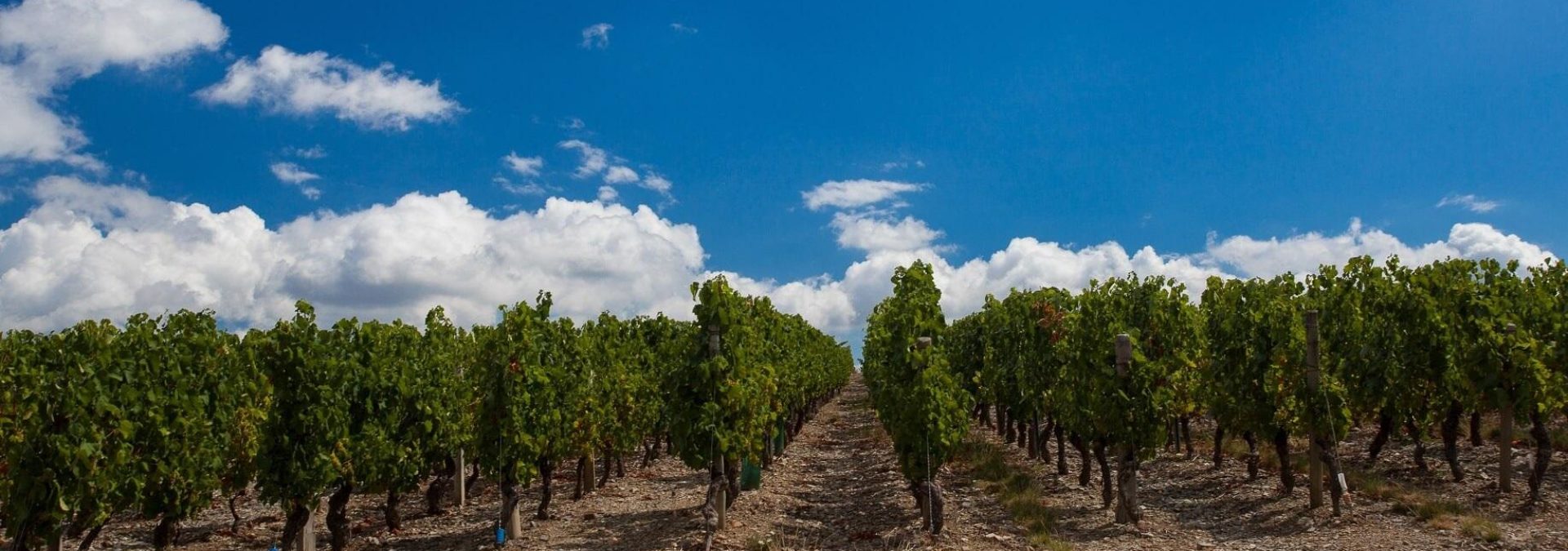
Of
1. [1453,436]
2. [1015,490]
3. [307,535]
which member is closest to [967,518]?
[1015,490]

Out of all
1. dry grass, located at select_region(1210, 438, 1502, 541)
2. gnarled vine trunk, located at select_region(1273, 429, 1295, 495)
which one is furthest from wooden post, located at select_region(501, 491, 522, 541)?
dry grass, located at select_region(1210, 438, 1502, 541)

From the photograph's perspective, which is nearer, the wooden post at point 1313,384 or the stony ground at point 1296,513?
the stony ground at point 1296,513

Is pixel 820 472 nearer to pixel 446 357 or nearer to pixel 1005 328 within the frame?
pixel 1005 328

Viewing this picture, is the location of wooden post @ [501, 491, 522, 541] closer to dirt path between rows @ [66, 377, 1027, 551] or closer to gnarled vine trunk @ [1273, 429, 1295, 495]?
dirt path between rows @ [66, 377, 1027, 551]

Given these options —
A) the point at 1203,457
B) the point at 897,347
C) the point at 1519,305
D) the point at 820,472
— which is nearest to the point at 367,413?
the point at 897,347

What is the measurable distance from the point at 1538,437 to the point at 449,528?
17211mm

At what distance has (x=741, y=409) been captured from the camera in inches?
520

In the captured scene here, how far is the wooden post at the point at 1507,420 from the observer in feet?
46.2

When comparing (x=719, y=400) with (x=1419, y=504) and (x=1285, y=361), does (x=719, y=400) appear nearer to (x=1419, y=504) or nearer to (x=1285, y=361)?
(x=1285, y=361)

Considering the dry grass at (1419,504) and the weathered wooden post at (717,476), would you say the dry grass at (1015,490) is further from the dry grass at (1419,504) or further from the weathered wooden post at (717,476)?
the dry grass at (1419,504)

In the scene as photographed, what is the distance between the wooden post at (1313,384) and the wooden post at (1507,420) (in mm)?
3143

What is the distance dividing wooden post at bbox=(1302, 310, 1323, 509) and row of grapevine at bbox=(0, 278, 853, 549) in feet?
26.7

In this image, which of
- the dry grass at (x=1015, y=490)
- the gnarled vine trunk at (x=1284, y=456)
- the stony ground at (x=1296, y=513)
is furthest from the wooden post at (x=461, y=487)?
the gnarled vine trunk at (x=1284, y=456)

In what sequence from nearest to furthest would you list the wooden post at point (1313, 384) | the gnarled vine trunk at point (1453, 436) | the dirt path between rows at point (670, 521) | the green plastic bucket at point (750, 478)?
1. the dirt path between rows at point (670, 521)
2. the wooden post at point (1313, 384)
3. the gnarled vine trunk at point (1453, 436)
4. the green plastic bucket at point (750, 478)
